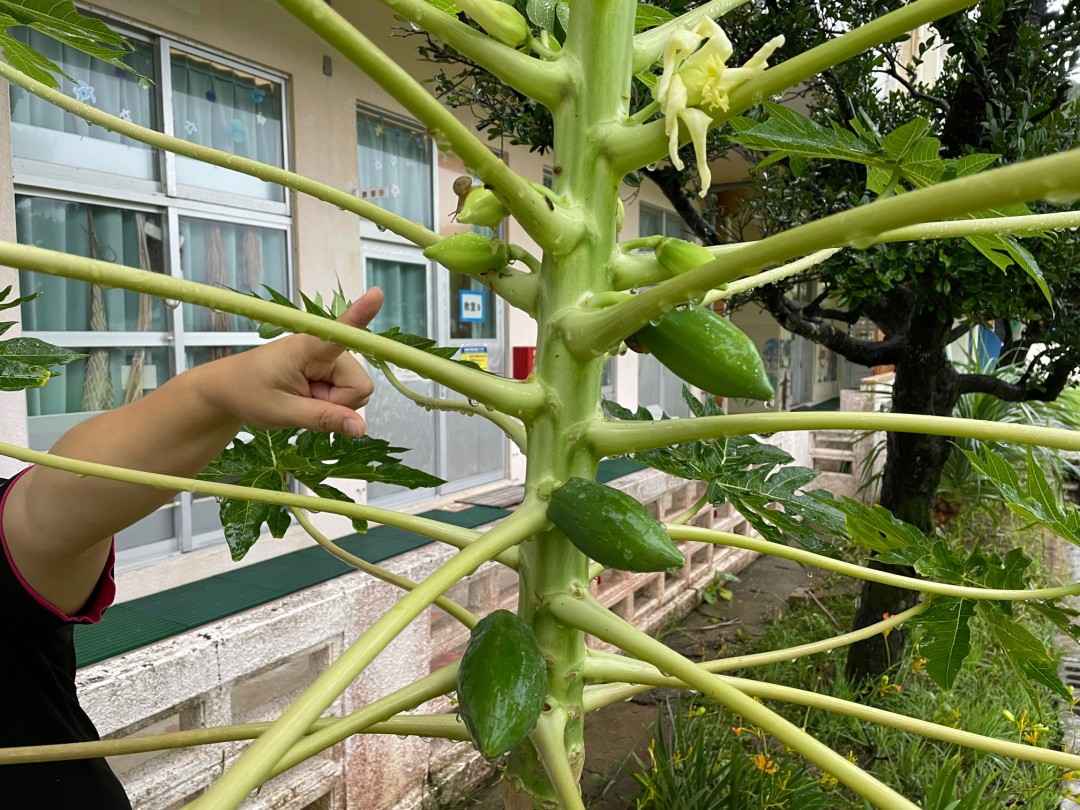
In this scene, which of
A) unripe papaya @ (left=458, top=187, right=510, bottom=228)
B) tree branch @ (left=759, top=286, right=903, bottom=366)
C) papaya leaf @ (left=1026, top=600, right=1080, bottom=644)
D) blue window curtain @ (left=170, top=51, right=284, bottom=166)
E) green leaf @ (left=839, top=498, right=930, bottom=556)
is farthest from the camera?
blue window curtain @ (left=170, top=51, right=284, bottom=166)

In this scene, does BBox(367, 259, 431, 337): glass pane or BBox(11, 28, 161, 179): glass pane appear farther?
BBox(367, 259, 431, 337): glass pane

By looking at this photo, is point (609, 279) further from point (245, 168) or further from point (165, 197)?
point (165, 197)

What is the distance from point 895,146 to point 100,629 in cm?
209

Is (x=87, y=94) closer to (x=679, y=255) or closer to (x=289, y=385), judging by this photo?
(x=289, y=385)

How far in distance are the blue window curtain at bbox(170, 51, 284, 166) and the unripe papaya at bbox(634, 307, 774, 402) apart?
3.28 meters

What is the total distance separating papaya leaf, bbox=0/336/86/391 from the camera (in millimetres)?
735

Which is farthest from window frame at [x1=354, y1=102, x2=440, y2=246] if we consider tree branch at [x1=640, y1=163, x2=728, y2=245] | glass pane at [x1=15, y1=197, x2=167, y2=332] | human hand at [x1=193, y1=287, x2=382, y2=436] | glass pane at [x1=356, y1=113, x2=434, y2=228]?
human hand at [x1=193, y1=287, x2=382, y2=436]

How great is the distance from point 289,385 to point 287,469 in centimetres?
26

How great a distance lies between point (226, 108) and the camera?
3.42 metres

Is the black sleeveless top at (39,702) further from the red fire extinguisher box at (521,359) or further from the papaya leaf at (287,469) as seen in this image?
the red fire extinguisher box at (521,359)

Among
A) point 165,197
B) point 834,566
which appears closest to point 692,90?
point 834,566

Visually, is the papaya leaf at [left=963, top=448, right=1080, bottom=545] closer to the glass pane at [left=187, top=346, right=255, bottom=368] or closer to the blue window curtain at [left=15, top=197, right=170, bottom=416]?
the blue window curtain at [left=15, top=197, right=170, bottom=416]

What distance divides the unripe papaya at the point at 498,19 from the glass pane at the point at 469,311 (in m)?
4.16

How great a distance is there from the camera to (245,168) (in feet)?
1.97
